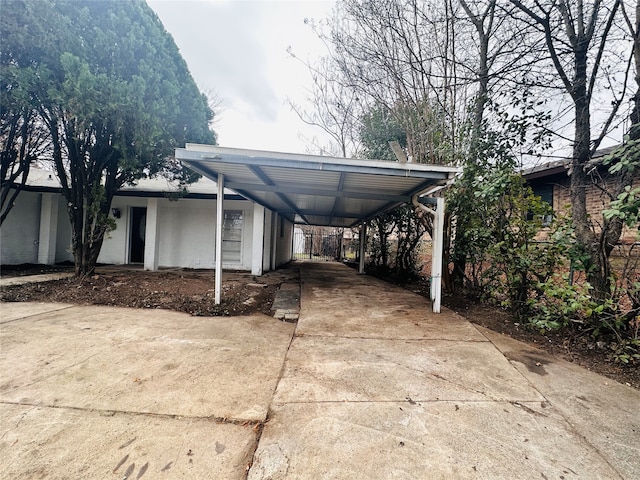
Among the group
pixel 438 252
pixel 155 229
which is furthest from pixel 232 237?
pixel 438 252

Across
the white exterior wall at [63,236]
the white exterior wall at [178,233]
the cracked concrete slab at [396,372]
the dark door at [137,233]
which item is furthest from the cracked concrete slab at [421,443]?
the white exterior wall at [63,236]

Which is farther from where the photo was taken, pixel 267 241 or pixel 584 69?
pixel 267 241

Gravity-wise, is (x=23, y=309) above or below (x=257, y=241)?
below

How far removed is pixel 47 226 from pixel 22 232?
590mm

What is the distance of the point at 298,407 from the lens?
2.20m

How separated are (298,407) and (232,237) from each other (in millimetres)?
8071

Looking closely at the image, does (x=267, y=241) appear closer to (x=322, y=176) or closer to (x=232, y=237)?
(x=232, y=237)

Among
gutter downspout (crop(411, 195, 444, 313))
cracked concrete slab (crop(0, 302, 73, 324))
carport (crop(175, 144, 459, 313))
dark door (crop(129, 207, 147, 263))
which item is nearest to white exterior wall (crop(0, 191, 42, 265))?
dark door (crop(129, 207, 147, 263))

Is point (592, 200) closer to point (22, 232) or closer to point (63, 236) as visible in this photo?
point (63, 236)

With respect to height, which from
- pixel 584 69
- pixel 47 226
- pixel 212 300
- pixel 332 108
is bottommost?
pixel 212 300

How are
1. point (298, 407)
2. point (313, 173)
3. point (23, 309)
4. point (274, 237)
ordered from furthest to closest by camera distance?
point (274, 237)
point (313, 173)
point (23, 309)
point (298, 407)

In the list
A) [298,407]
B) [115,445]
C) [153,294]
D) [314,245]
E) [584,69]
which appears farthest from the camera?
[314,245]

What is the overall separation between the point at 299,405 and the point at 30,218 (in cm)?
1130

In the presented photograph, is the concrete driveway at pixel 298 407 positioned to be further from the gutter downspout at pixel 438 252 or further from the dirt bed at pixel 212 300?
the gutter downspout at pixel 438 252
